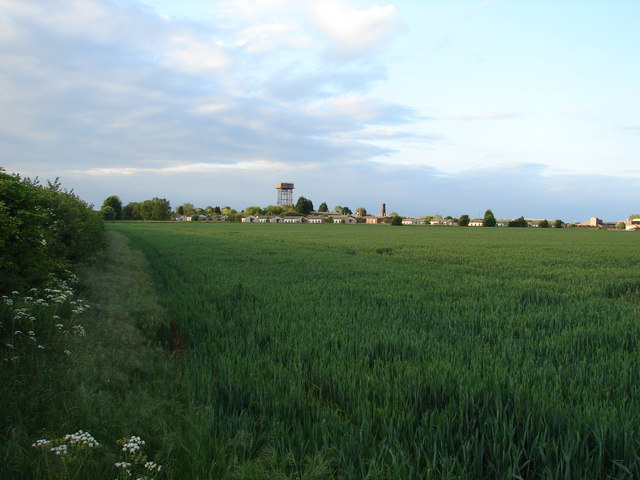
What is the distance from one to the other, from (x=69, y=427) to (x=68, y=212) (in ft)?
31.2

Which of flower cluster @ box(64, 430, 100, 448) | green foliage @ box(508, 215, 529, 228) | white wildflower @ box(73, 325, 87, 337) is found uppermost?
green foliage @ box(508, 215, 529, 228)

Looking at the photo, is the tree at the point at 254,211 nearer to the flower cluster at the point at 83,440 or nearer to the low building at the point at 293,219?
the low building at the point at 293,219

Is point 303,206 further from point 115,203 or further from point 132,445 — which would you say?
point 132,445

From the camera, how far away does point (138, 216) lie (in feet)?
412

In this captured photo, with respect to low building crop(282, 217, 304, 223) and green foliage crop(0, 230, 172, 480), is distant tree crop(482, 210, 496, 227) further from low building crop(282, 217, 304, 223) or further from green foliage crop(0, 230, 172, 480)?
green foliage crop(0, 230, 172, 480)

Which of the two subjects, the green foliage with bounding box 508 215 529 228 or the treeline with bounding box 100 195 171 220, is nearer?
the green foliage with bounding box 508 215 529 228

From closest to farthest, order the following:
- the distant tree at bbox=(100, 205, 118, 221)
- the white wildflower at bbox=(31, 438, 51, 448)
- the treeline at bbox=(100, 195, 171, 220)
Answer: the white wildflower at bbox=(31, 438, 51, 448) → the distant tree at bbox=(100, 205, 118, 221) → the treeline at bbox=(100, 195, 171, 220)

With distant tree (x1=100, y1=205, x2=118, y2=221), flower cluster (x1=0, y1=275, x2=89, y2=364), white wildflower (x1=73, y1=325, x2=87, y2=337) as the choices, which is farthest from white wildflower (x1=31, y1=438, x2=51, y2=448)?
distant tree (x1=100, y1=205, x2=118, y2=221)

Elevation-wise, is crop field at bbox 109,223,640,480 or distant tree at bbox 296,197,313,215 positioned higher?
distant tree at bbox 296,197,313,215

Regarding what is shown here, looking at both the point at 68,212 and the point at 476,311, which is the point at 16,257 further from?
the point at 476,311

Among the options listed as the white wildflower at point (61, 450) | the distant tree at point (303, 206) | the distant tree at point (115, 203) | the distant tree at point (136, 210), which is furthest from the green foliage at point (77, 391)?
the distant tree at point (303, 206)

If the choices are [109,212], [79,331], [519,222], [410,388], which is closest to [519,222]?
[519,222]

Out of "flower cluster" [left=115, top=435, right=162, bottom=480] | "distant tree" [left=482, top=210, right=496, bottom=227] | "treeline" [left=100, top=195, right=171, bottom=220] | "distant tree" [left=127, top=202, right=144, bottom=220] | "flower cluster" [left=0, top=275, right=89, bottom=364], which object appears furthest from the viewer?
"distant tree" [left=127, top=202, right=144, bottom=220]

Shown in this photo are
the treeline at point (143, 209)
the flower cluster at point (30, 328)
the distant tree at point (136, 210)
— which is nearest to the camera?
the flower cluster at point (30, 328)
